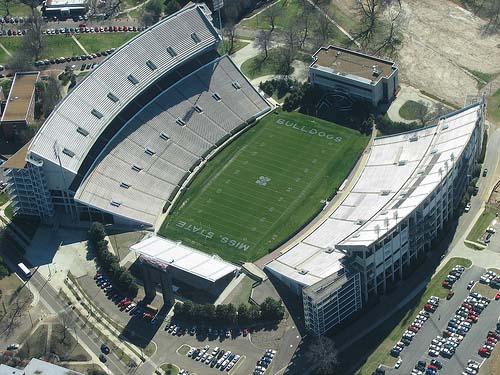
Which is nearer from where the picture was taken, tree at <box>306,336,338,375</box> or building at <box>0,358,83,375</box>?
building at <box>0,358,83,375</box>

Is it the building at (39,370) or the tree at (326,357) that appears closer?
the building at (39,370)

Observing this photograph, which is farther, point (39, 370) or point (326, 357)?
point (39, 370)

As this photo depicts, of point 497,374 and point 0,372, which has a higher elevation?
point 0,372

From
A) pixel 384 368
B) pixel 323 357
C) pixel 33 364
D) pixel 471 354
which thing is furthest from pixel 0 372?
pixel 471 354

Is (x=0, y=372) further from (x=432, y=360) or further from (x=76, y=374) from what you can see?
(x=432, y=360)

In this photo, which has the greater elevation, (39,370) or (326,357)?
(39,370)

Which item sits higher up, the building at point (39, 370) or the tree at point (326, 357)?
the building at point (39, 370)

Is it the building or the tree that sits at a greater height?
the building
